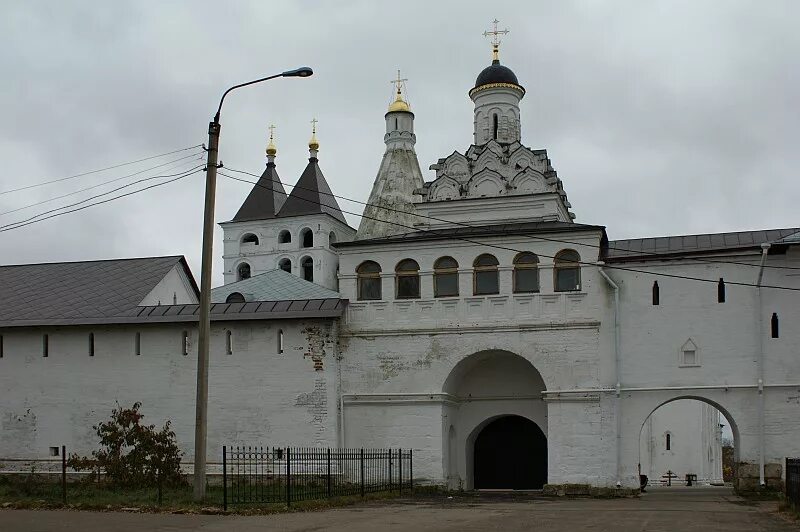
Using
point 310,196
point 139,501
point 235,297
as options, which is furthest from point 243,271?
point 139,501

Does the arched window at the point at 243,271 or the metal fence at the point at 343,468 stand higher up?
the arched window at the point at 243,271

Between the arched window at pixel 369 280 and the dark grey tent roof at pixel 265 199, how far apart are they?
25.6 metres

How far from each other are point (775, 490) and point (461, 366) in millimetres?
8246

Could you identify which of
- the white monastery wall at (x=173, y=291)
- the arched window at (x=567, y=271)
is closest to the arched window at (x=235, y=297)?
the white monastery wall at (x=173, y=291)

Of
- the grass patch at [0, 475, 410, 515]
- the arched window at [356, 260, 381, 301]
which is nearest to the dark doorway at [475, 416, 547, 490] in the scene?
the arched window at [356, 260, 381, 301]

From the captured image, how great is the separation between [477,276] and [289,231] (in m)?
26.3

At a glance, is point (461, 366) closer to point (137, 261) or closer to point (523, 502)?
point (523, 502)

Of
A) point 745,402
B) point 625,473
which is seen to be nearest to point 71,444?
point 625,473

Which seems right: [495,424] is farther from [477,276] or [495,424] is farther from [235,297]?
[235,297]

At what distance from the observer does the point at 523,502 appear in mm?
22484

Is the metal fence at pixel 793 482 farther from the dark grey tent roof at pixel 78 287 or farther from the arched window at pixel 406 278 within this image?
the dark grey tent roof at pixel 78 287

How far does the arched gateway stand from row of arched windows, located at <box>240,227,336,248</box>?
2408cm

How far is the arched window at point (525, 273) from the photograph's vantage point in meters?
27.1

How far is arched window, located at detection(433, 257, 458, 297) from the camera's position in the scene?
1091 inches
